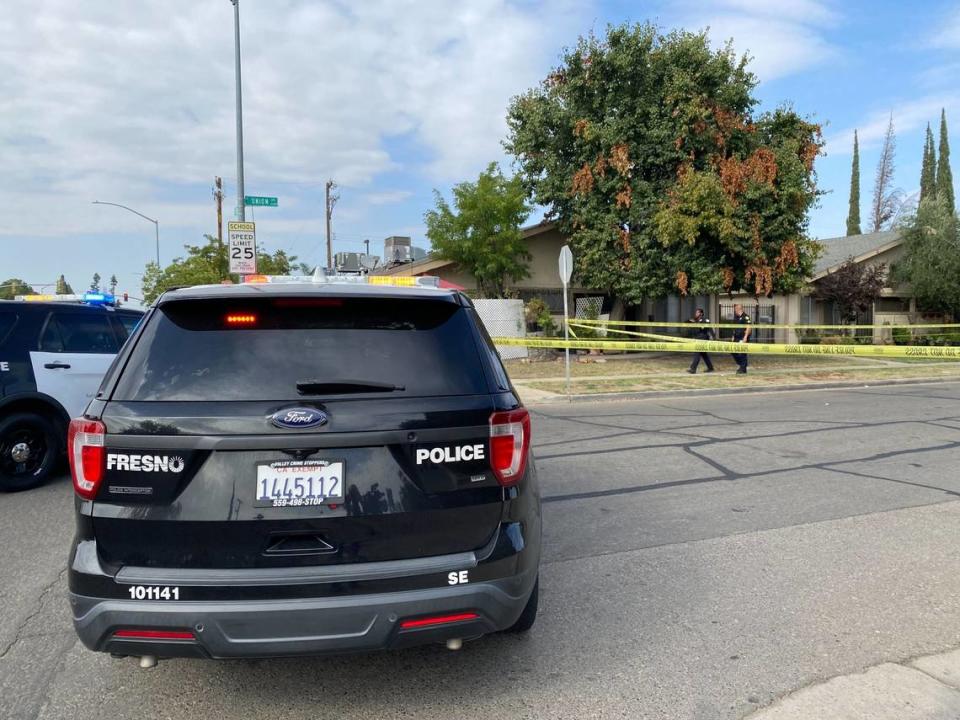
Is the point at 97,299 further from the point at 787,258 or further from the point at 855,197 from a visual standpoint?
the point at 855,197

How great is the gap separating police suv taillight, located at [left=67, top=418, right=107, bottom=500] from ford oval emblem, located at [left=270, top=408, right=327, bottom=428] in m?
0.65

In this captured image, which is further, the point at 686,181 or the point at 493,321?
the point at 493,321

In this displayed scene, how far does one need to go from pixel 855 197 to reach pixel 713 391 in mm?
61075

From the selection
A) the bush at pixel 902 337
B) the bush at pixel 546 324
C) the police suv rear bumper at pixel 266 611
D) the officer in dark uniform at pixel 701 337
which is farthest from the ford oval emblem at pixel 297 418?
the bush at pixel 902 337

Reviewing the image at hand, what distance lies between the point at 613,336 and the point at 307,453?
2137 centimetres

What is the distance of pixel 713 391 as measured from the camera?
1433cm

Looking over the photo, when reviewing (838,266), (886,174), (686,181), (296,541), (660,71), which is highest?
(886,174)

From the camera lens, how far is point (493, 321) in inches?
811

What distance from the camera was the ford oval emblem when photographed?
101 inches

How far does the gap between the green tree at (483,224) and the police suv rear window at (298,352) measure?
1858 centimetres

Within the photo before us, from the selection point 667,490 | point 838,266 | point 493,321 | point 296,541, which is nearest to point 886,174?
point 838,266

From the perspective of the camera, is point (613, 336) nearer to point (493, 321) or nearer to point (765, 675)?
point (493, 321)

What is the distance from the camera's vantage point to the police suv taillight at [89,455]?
2.58m

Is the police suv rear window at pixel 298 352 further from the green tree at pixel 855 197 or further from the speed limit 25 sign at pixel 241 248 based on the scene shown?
the green tree at pixel 855 197
